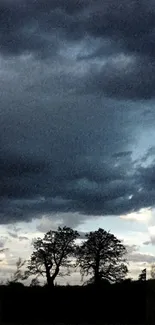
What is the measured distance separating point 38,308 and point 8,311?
87.6 inches

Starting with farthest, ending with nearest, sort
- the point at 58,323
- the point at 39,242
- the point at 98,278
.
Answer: the point at 39,242 → the point at 98,278 → the point at 58,323

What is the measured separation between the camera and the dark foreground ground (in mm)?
35562

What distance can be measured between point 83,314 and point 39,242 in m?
36.0

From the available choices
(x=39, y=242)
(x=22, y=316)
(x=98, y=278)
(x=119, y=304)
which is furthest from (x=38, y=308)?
(x=39, y=242)

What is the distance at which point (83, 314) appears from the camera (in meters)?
36.1

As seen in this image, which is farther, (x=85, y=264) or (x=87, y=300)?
(x=85, y=264)

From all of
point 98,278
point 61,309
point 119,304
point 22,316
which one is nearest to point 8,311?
point 22,316

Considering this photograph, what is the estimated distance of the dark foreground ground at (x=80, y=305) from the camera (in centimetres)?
3556

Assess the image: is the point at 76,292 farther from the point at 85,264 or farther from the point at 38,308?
the point at 85,264

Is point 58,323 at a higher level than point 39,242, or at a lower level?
lower

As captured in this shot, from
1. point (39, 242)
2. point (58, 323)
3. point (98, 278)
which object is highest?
point (39, 242)

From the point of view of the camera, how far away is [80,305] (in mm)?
36188

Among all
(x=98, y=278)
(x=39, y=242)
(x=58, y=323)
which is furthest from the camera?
(x=39, y=242)

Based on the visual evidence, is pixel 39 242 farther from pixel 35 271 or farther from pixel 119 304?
pixel 119 304
